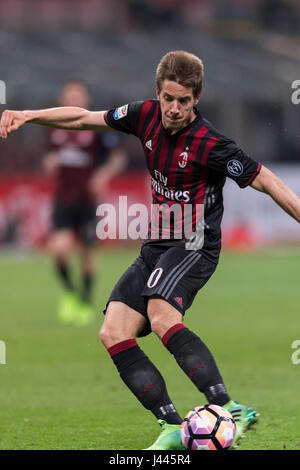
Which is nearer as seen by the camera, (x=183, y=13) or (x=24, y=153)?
(x=24, y=153)

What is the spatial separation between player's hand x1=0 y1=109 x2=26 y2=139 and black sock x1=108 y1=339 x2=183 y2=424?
1263mm

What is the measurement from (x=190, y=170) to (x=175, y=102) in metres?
0.39

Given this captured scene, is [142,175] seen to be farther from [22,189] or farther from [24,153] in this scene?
[24,153]

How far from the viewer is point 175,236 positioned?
17.0 ft

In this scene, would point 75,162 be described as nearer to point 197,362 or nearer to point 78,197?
point 78,197

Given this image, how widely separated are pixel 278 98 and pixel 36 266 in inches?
355

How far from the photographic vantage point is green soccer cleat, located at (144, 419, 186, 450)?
4.73m

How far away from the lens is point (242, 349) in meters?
8.70

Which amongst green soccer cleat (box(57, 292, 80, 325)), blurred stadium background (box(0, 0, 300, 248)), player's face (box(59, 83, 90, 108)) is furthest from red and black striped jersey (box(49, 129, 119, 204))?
blurred stadium background (box(0, 0, 300, 248))

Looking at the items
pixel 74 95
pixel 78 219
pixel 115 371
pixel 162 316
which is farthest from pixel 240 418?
pixel 78 219

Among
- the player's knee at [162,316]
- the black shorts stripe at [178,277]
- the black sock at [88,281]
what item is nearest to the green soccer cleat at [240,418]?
the player's knee at [162,316]

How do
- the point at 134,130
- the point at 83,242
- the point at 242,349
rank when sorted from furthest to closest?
the point at 83,242, the point at 242,349, the point at 134,130

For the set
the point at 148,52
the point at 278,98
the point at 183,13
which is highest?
the point at 183,13
